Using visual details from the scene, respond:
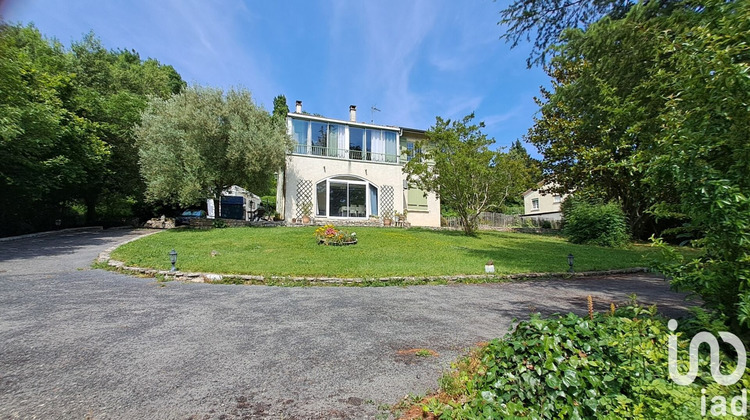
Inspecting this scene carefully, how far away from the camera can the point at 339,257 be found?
31.4 feet

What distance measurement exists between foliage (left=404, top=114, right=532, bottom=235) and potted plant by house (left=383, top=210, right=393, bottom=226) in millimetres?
4303

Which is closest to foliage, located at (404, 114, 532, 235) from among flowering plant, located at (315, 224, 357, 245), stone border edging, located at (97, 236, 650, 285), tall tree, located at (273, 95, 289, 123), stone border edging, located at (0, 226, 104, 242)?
flowering plant, located at (315, 224, 357, 245)

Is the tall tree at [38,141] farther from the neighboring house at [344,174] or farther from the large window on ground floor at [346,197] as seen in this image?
the large window on ground floor at [346,197]

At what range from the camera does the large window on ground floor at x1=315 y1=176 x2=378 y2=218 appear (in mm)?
19781

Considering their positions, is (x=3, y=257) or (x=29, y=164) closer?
(x=3, y=257)

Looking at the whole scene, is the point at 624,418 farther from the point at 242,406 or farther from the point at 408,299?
the point at 408,299

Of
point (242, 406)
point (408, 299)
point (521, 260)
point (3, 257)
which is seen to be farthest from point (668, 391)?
point (3, 257)

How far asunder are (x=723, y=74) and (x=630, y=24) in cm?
322

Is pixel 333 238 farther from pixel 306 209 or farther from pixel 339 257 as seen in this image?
pixel 306 209

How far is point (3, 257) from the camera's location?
367 inches

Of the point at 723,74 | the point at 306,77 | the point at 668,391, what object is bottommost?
the point at 668,391

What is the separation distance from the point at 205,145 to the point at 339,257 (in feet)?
37.7

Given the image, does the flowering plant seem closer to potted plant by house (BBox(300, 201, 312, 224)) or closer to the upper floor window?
potted plant by house (BBox(300, 201, 312, 224))

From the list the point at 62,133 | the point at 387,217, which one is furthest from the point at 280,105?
the point at 62,133
